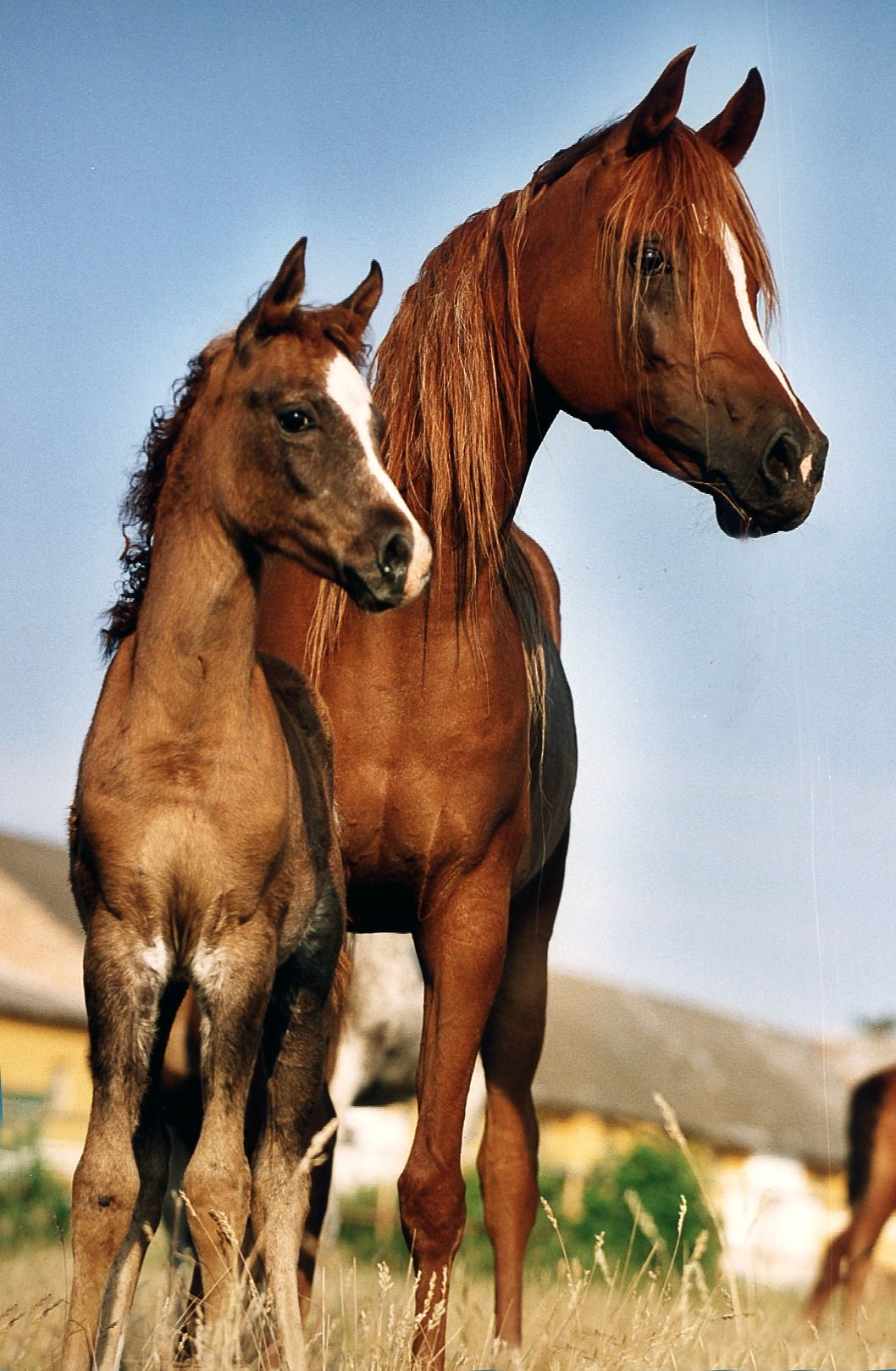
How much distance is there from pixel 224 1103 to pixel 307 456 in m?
1.36

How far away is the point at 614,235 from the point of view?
457 cm

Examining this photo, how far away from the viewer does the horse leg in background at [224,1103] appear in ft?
11.0

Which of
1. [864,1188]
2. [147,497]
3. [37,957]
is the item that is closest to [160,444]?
[147,497]

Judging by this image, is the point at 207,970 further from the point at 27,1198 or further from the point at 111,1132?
the point at 27,1198

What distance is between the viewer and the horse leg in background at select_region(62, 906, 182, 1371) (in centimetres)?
329

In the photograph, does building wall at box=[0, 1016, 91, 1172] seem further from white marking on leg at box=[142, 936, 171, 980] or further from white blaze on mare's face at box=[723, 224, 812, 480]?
white blaze on mare's face at box=[723, 224, 812, 480]

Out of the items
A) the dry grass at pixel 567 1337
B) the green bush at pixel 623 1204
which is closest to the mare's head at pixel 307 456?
the dry grass at pixel 567 1337

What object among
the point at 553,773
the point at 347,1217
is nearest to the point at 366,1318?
the point at 553,773

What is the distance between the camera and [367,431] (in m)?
3.55

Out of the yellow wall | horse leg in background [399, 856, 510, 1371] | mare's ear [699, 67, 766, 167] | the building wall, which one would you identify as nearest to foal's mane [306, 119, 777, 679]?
mare's ear [699, 67, 766, 167]

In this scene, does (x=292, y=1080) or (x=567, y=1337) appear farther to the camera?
(x=567, y=1337)

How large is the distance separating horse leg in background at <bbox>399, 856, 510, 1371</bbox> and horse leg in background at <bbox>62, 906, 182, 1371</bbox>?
3.09ft

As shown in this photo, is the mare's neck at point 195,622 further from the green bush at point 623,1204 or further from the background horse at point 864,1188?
the green bush at point 623,1204

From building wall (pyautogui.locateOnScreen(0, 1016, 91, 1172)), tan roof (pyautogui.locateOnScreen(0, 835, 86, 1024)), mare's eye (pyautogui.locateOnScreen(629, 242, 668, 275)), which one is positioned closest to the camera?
mare's eye (pyautogui.locateOnScreen(629, 242, 668, 275))
